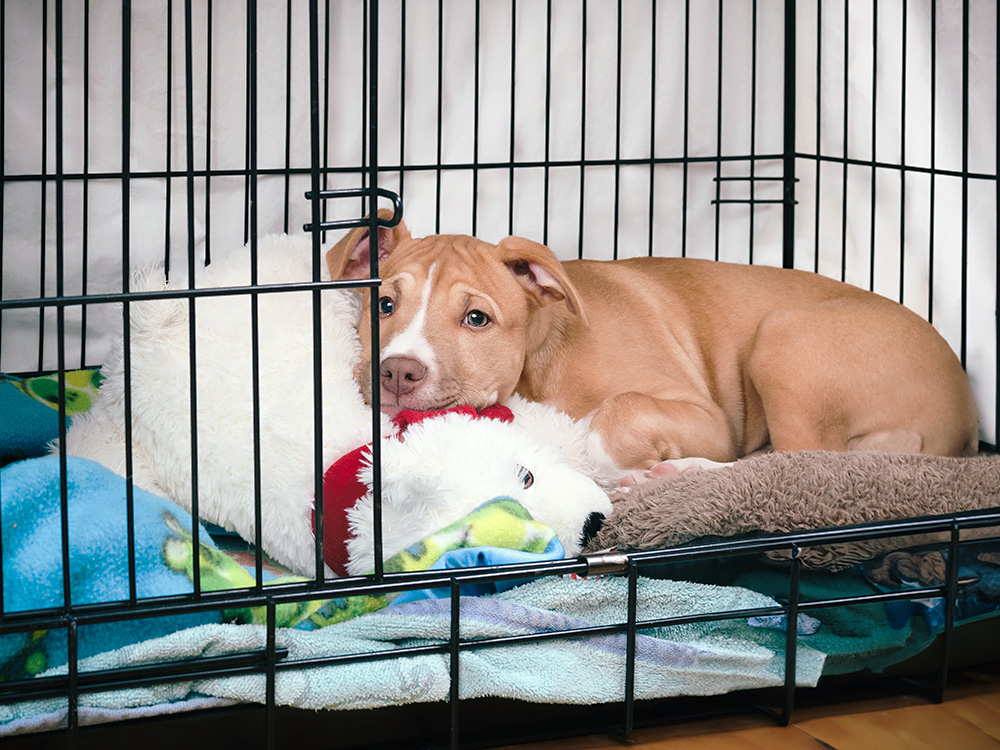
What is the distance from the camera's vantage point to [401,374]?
205cm

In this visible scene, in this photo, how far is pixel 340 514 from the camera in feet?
5.54

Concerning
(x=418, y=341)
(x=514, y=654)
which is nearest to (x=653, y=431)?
(x=418, y=341)

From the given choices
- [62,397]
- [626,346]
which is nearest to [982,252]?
[626,346]

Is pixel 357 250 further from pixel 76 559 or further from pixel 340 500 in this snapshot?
pixel 76 559

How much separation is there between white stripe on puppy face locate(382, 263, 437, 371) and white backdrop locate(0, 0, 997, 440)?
69 centimetres

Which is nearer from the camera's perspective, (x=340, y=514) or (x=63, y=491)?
(x=63, y=491)

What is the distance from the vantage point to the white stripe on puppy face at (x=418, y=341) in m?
2.09

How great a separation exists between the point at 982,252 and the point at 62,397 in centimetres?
230

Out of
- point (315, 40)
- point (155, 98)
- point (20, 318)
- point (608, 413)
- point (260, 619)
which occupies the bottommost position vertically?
point (260, 619)

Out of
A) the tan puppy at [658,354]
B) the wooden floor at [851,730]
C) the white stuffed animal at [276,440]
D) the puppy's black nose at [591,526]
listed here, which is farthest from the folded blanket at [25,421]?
the wooden floor at [851,730]

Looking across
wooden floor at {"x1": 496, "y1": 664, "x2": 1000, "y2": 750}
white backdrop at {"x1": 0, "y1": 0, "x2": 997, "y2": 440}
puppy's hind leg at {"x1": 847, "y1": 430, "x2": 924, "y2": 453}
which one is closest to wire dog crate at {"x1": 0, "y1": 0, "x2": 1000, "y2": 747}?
white backdrop at {"x1": 0, "y1": 0, "x2": 997, "y2": 440}

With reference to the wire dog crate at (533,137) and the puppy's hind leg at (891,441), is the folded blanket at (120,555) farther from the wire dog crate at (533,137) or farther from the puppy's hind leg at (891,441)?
the puppy's hind leg at (891,441)

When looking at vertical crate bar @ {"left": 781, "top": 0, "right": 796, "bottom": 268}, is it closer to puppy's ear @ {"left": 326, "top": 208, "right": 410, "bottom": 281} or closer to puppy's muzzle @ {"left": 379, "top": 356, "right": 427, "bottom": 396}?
puppy's ear @ {"left": 326, "top": 208, "right": 410, "bottom": 281}

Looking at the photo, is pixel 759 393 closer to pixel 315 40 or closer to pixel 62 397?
pixel 315 40
